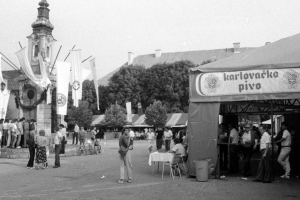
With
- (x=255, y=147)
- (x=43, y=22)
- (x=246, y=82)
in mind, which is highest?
(x=43, y=22)

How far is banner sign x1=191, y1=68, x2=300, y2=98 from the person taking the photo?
10.2 m

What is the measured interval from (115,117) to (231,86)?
140 feet

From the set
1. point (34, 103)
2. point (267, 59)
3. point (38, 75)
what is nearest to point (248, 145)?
point (267, 59)

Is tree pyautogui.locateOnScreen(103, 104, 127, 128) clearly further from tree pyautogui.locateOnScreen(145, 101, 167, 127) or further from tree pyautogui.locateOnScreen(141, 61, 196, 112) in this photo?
tree pyautogui.locateOnScreen(141, 61, 196, 112)

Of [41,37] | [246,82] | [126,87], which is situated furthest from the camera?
[126,87]

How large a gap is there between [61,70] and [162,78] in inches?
1560

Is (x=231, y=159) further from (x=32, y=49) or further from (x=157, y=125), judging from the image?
(x=157, y=125)

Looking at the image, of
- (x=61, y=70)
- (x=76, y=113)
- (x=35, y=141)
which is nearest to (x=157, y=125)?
(x=76, y=113)

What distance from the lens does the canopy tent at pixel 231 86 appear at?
1026cm

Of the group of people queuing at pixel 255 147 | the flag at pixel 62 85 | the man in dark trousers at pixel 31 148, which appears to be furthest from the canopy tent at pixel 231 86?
the flag at pixel 62 85

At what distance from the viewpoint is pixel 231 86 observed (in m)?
10.8

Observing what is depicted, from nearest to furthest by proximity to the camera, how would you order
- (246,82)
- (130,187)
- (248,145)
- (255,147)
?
(130,187)
(246,82)
(248,145)
(255,147)

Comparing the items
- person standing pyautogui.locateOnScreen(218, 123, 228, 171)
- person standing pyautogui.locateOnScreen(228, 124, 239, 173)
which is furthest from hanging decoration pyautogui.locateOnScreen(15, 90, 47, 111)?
person standing pyautogui.locateOnScreen(228, 124, 239, 173)

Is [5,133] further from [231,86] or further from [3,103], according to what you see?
[231,86]
